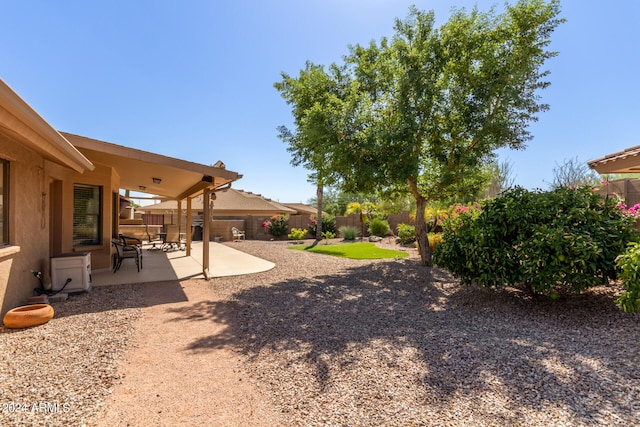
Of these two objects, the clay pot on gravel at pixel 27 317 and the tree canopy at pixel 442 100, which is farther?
the tree canopy at pixel 442 100

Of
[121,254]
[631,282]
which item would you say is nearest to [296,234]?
[121,254]

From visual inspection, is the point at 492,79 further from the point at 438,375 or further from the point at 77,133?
the point at 77,133

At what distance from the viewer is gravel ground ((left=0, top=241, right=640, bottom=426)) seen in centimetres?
264

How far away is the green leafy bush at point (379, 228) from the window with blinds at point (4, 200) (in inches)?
722

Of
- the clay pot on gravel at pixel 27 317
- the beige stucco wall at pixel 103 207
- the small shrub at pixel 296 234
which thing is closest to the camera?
the clay pot on gravel at pixel 27 317

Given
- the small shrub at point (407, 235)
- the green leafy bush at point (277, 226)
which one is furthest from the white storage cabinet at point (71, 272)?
the green leafy bush at point (277, 226)

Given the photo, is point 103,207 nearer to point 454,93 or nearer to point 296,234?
point 454,93

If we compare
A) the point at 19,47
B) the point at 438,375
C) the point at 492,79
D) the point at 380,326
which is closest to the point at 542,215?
the point at 380,326

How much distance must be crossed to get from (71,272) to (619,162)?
432 inches

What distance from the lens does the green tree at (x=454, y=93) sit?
8336mm

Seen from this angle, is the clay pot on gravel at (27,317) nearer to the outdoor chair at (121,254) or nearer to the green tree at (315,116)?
the outdoor chair at (121,254)

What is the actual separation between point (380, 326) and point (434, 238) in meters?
8.40

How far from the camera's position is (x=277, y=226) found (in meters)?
23.2

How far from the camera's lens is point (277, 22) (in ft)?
33.5
